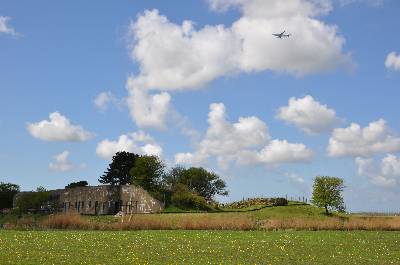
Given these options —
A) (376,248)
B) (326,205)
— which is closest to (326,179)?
(326,205)

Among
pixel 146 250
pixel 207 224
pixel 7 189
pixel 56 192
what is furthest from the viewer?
pixel 7 189

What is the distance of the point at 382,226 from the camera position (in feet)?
190

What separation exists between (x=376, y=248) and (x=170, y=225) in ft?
88.7

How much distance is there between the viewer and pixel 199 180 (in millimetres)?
134125

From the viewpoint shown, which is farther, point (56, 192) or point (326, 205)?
point (56, 192)

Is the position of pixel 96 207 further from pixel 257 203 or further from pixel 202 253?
pixel 202 253

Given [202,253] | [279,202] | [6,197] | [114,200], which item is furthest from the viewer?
[6,197]

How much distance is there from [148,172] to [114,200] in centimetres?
1457

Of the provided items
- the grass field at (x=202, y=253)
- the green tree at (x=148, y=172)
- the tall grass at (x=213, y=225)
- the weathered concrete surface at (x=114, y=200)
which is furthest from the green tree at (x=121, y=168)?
the grass field at (x=202, y=253)

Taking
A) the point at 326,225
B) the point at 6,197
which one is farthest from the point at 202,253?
the point at 6,197

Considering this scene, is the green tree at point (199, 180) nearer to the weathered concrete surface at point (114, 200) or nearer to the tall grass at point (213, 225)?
the weathered concrete surface at point (114, 200)

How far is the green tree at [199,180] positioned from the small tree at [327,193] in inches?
1486

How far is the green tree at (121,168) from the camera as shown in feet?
389

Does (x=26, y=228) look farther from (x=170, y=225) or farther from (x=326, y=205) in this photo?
(x=326, y=205)
